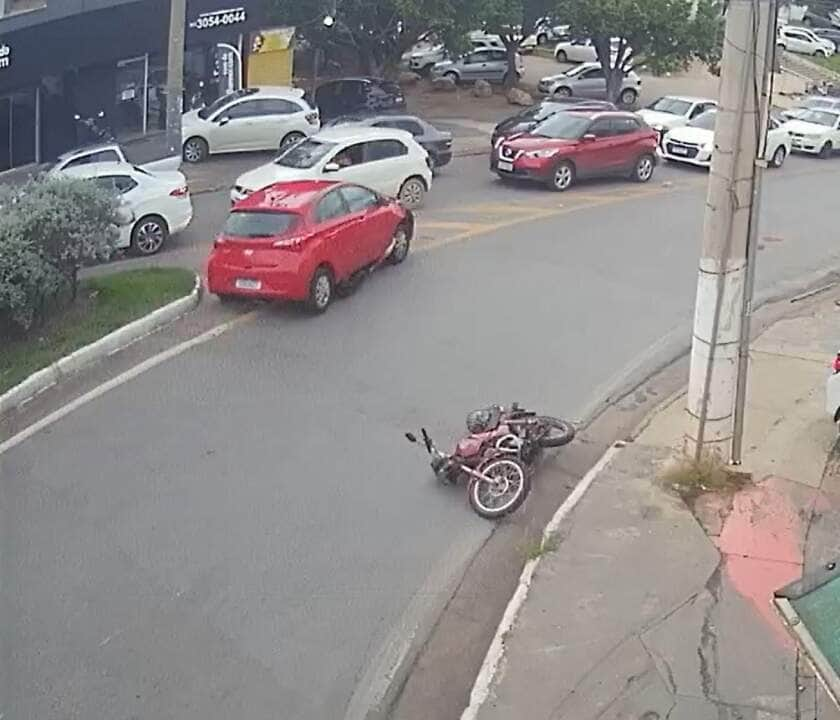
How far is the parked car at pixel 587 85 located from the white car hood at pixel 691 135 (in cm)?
1062

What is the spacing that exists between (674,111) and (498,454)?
878 inches

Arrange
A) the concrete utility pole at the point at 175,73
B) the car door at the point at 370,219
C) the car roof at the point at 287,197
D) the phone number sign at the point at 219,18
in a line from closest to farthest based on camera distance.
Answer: the car roof at the point at 287,197 < the car door at the point at 370,219 < the concrete utility pole at the point at 175,73 < the phone number sign at the point at 219,18

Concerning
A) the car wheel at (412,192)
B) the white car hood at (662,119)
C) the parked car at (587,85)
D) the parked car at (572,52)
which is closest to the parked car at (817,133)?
the white car hood at (662,119)

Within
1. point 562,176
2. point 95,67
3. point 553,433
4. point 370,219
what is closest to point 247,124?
point 95,67

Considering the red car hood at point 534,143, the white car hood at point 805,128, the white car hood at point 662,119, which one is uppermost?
the red car hood at point 534,143

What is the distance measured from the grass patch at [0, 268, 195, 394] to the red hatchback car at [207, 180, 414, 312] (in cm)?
89

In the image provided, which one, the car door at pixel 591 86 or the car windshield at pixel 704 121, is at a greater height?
the car windshield at pixel 704 121

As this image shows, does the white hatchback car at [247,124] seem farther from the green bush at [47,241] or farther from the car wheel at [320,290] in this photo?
the car wheel at [320,290]

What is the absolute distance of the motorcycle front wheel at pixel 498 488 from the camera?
1133cm

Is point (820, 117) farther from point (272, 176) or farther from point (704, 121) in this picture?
point (272, 176)

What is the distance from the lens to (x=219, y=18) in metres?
30.8

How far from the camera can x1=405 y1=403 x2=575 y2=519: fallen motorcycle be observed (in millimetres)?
11414

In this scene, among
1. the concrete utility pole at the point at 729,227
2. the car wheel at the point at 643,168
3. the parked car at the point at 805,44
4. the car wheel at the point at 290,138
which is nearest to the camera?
the concrete utility pole at the point at 729,227

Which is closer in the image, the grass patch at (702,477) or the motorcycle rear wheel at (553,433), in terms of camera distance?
the grass patch at (702,477)
